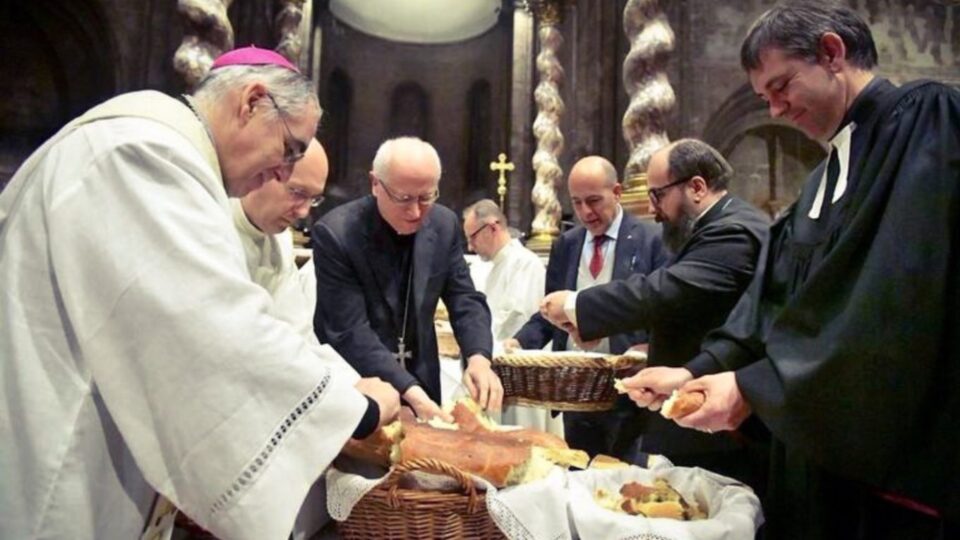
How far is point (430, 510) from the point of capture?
1.54 meters

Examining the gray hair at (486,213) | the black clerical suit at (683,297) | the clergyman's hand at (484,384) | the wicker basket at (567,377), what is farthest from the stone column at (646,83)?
the clergyman's hand at (484,384)

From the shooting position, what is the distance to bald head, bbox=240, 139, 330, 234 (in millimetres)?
2400

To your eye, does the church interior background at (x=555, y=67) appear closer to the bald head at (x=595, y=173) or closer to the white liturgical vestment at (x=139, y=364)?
the bald head at (x=595, y=173)

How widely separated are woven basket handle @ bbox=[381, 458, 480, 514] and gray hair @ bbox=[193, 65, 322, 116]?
0.91m

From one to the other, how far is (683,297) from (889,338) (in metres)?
1.09

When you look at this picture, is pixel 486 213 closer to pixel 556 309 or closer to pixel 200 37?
pixel 556 309

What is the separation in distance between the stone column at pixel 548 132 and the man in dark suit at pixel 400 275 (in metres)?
5.77

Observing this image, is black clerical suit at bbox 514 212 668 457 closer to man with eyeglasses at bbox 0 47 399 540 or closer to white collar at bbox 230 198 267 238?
white collar at bbox 230 198 267 238

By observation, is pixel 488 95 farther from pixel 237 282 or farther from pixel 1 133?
pixel 237 282

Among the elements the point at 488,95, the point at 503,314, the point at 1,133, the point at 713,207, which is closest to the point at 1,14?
Answer: the point at 1,133

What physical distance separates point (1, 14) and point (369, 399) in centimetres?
1164

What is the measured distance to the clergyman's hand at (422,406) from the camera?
232 centimetres

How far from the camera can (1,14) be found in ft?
33.8

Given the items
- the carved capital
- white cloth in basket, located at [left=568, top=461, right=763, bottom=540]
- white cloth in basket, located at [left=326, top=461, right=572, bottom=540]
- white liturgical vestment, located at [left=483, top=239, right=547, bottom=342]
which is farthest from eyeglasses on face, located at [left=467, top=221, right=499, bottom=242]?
the carved capital
